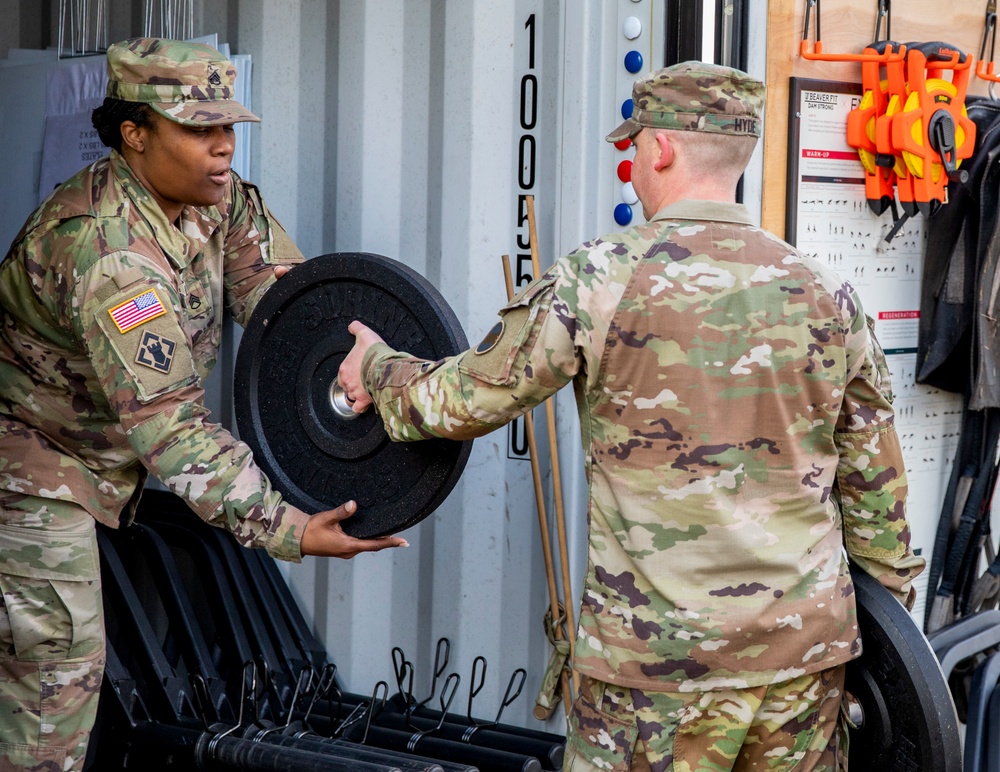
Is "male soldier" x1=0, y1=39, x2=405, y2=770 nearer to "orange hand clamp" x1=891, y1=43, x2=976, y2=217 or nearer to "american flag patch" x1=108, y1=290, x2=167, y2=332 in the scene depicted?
"american flag patch" x1=108, y1=290, x2=167, y2=332

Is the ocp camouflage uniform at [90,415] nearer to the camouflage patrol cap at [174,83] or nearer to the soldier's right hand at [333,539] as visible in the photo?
the soldier's right hand at [333,539]

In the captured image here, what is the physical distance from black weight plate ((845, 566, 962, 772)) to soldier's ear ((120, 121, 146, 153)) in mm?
1941

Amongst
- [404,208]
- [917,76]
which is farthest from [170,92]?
[917,76]

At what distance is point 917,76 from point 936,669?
5.91 ft

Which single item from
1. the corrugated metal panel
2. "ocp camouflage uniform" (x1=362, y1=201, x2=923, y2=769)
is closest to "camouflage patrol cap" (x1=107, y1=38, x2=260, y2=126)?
the corrugated metal panel

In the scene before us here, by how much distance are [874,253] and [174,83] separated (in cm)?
209

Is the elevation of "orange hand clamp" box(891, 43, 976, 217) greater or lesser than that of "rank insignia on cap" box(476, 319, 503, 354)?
greater

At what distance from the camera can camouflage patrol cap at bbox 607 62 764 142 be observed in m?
2.31

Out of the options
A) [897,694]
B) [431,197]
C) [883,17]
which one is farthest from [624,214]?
[897,694]

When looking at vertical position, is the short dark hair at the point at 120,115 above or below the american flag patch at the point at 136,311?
above

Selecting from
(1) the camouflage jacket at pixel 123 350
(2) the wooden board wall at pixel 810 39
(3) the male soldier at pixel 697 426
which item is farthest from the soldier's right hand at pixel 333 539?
(2) the wooden board wall at pixel 810 39

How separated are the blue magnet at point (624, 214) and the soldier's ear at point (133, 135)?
1190 millimetres

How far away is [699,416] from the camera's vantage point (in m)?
2.26

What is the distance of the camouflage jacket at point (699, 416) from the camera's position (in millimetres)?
2250
